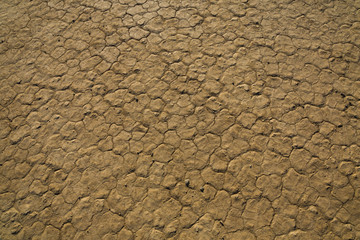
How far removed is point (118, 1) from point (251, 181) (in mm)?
3025

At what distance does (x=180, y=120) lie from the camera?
8.36 feet

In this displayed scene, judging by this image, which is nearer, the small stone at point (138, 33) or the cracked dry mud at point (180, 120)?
the cracked dry mud at point (180, 120)

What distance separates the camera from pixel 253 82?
2.72 m

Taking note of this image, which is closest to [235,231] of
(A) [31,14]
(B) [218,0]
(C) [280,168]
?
(C) [280,168]

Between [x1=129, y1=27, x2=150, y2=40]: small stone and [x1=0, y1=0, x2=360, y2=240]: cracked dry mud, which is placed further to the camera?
[x1=129, y1=27, x2=150, y2=40]: small stone

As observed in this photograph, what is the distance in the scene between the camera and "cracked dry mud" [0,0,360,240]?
6.91ft

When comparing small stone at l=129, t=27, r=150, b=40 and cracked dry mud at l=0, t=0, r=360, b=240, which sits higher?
small stone at l=129, t=27, r=150, b=40

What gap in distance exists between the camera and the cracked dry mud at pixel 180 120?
2.11 meters

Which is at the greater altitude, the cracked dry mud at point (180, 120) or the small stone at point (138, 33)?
the small stone at point (138, 33)

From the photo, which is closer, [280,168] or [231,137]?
[280,168]

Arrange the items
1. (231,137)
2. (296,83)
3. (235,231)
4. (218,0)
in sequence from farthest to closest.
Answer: (218,0) < (296,83) < (231,137) < (235,231)

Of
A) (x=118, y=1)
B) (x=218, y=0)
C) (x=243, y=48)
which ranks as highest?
(x=118, y=1)

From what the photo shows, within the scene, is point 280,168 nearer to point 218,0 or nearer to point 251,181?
point 251,181

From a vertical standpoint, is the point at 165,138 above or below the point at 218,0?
below
